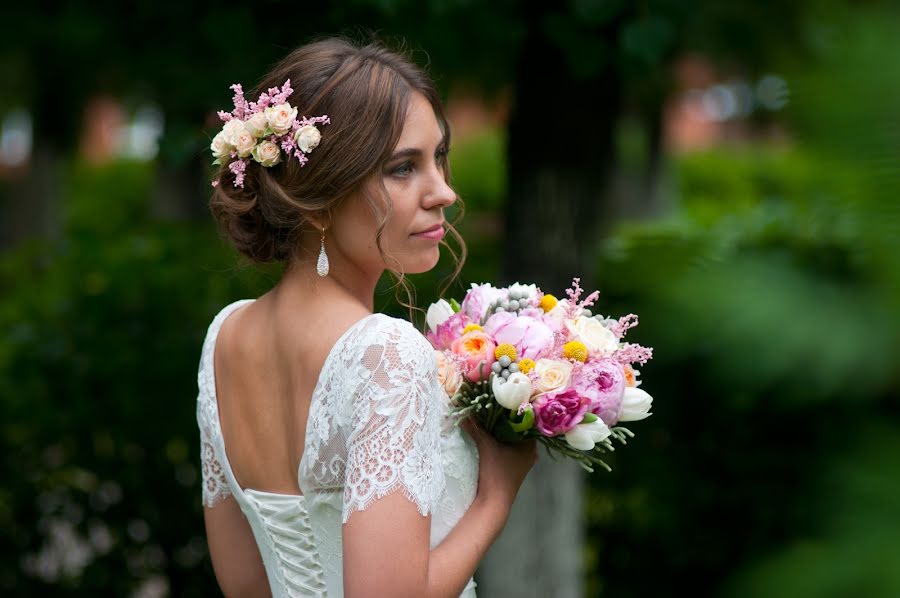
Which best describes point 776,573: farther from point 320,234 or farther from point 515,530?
point 515,530

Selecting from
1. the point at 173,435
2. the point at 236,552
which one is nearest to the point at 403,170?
the point at 236,552

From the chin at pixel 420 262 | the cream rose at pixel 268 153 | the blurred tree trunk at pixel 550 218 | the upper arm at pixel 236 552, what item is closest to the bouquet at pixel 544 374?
the chin at pixel 420 262

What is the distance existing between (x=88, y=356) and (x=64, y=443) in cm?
41

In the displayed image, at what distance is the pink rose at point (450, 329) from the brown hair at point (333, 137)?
0.28m

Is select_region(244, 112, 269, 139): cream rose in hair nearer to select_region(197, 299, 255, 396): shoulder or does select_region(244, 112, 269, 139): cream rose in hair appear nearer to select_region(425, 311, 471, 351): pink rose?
select_region(197, 299, 255, 396): shoulder

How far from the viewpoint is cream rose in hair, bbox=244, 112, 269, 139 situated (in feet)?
6.23

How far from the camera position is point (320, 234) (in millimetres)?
1955

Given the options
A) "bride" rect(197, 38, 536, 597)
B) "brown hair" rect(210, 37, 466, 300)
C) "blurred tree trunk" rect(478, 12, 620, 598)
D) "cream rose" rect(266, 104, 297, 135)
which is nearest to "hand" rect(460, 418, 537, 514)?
"bride" rect(197, 38, 536, 597)

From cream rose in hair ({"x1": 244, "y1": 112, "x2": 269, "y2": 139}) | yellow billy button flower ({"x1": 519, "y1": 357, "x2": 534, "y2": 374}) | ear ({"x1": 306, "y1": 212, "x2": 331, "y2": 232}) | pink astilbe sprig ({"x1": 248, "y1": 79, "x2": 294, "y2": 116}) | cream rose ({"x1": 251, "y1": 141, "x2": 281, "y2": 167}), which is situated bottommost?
yellow billy button flower ({"x1": 519, "y1": 357, "x2": 534, "y2": 374})

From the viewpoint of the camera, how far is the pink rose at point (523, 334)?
6.46ft

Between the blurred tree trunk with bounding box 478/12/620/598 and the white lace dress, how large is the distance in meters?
1.95

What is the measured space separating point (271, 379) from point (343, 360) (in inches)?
9.9

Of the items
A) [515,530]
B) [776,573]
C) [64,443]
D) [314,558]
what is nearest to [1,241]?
[64,443]

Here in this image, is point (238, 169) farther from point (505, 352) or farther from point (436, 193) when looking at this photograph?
point (505, 352)
